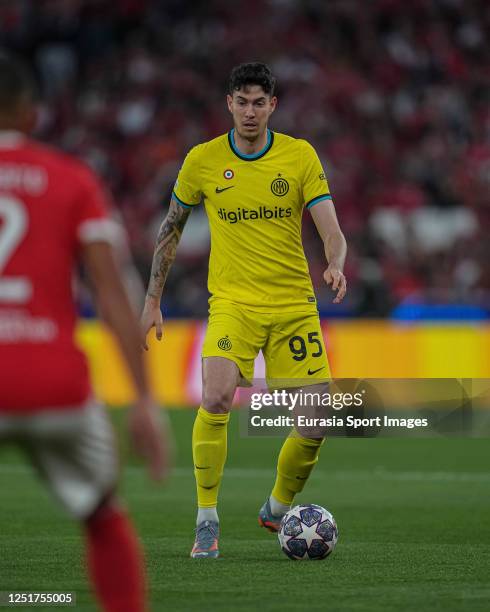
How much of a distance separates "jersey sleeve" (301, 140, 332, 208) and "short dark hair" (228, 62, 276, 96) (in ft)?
1.44

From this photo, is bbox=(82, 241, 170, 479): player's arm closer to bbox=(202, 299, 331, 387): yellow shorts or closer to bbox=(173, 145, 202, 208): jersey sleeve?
bbox=(202, 299, 331, 387): yellow shorts

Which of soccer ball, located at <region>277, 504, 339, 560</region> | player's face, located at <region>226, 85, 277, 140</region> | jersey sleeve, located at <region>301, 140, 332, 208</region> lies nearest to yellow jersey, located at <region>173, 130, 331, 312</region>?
jersey sleeve, located at <region>301, 140, 332, 208</region>

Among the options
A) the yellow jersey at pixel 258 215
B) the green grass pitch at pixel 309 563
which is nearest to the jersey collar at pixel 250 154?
the yellow jersey at pixel 258 215

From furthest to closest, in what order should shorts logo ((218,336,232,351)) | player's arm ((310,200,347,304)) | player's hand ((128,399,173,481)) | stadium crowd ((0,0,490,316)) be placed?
stadium crowd ((0,0,490,316)), shorts logo ((218,336,232,351)), player's arm ((310,200,347,304)), player's hand ((128,399,173,481))

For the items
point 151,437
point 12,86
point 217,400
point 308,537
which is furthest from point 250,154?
point 151,437

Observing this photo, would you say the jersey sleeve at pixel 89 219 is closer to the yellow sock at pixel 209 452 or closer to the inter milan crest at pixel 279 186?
the yellow sock at pixel 209 452

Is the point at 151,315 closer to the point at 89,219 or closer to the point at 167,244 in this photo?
the point at 167,244

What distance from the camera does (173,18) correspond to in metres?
24.6

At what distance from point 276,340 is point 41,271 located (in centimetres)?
386

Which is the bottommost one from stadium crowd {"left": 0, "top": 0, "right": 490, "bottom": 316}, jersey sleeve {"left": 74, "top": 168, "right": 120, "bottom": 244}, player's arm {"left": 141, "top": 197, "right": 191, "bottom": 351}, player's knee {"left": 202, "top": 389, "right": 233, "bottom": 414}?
stadium crowd {"left": 0, "top": 0, "right": 490, "bottom": 316}

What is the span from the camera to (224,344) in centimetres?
736

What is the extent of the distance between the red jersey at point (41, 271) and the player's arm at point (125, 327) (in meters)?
0.06

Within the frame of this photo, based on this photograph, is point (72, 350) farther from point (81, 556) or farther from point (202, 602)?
point (81, 556)

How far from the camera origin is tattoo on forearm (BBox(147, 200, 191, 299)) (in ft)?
25.4
